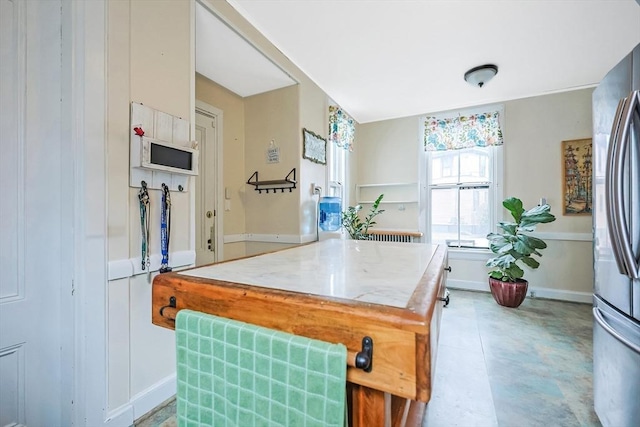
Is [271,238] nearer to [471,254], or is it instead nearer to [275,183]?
[275,183]

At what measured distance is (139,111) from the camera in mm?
1410

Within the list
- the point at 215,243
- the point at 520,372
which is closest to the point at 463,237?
the point at 520,372

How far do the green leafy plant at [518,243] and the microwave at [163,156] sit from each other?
336 cm

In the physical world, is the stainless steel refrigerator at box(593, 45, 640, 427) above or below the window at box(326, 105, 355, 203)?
below

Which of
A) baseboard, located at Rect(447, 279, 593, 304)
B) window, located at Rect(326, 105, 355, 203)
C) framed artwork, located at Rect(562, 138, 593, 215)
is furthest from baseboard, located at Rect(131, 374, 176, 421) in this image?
framed artwork, located at Rect(562, 138, 593, 215)

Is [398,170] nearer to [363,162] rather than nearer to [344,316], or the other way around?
[363,162]

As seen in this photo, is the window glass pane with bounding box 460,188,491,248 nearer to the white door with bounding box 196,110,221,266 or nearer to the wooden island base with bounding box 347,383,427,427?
the white door with bounding box 196,110,221,266

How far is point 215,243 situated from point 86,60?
1.80 m

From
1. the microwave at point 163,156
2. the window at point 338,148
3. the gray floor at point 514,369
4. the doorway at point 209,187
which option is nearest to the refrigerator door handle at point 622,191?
the gray floor at point 514,369

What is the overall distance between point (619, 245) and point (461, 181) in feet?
10.0

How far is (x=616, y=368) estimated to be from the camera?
1.17m

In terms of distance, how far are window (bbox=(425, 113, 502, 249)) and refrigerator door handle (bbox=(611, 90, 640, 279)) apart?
2.86 m

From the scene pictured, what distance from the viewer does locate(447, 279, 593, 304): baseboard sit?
3260 mm

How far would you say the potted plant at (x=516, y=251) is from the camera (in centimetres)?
302
